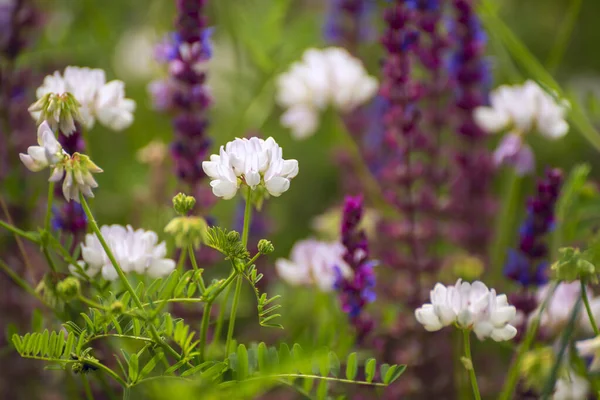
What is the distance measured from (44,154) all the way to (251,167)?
227mm

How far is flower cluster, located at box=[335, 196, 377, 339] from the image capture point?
1102 mm

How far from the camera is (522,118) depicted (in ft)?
4.42

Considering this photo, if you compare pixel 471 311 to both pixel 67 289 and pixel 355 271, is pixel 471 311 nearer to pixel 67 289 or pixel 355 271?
pixel 355 271

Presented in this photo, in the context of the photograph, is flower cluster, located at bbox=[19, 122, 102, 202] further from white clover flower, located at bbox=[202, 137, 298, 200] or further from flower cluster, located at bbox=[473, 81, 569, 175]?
flower cluster, located at bbox=[473, 81, 569, 175]

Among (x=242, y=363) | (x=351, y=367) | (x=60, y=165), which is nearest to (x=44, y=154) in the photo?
(x=60, y=165)

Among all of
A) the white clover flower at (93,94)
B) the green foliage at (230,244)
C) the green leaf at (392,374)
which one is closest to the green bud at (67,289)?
the green foliage at (230,244)

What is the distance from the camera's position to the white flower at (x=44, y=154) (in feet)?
2.85

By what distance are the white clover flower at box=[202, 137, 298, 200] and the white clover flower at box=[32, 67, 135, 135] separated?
0.25m

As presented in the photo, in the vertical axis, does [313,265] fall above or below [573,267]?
above

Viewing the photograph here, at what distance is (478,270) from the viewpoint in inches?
51.8

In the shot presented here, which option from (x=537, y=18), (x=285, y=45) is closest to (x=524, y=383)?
(x=285, y=45)

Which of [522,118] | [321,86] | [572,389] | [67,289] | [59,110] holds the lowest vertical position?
[572,389]

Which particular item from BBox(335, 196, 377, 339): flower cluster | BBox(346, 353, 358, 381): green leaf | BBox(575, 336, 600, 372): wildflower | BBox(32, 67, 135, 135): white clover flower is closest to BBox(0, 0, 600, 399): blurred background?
BBox(335, 196, 377, 339): flower cluster

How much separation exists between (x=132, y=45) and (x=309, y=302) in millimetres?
1293
